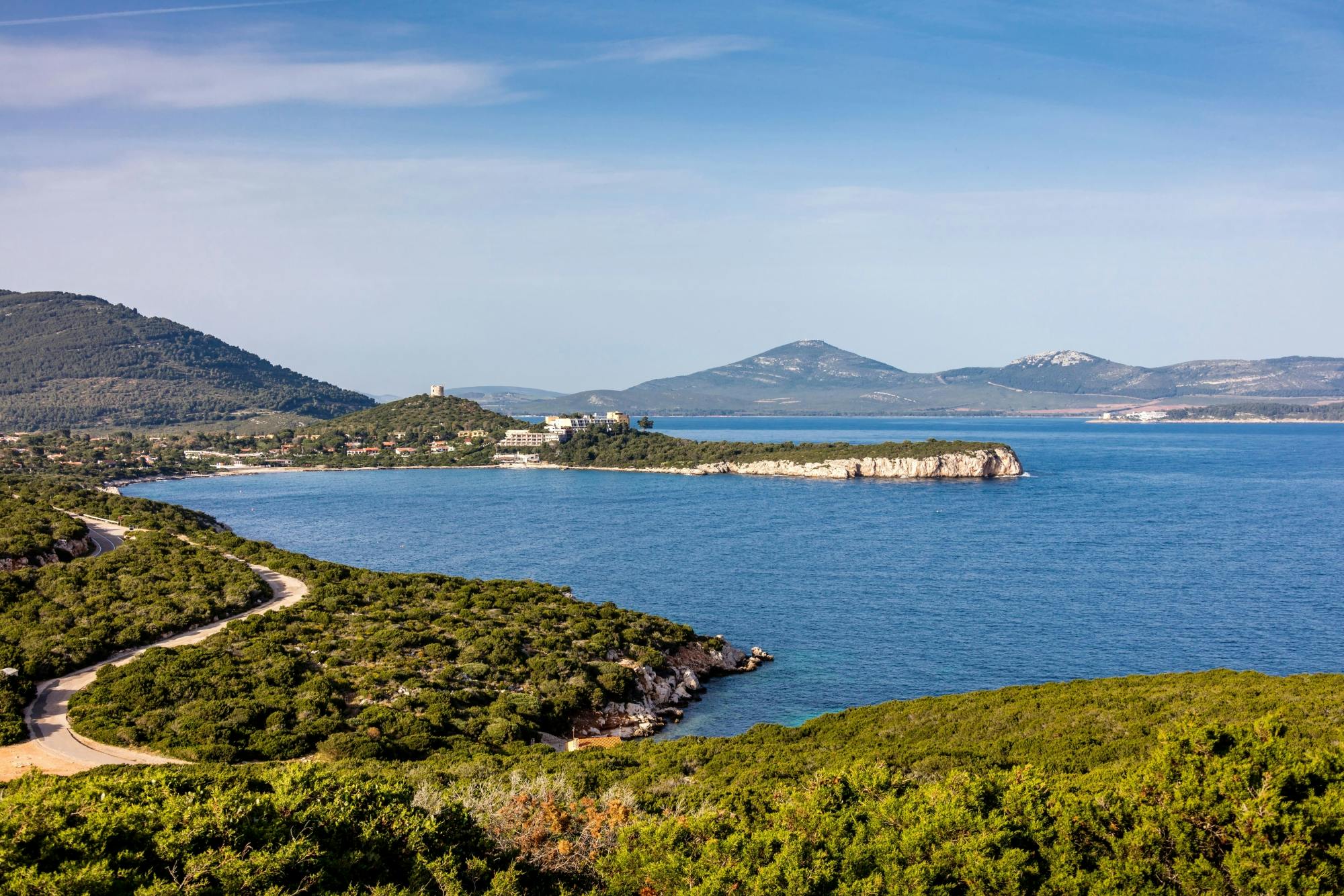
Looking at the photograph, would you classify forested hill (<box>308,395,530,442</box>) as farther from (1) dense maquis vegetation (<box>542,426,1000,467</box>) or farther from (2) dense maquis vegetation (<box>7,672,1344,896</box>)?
(2) dense maquis vegetation (<box>7,672,1344,896</box>)

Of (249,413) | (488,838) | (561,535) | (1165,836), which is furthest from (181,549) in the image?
(249,413)

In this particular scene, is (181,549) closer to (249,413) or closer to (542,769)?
(542,769)

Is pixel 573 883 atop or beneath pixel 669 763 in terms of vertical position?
atop

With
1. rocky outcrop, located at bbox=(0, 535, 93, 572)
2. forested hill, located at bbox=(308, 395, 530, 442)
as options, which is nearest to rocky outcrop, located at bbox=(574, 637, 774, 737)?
rocky outcrop, located at bbox=(0, 535, 93, 572)

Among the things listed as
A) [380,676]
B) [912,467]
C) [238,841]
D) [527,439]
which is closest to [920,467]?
[912,467]

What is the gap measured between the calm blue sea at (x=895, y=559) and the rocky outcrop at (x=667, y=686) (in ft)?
2.74

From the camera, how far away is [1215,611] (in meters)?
43.1

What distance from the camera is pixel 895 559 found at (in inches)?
2274

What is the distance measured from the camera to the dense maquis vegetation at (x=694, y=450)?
120 meters

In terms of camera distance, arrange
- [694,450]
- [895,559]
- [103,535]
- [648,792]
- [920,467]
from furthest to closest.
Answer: [694,450], [920,467], [895,559], [103,535], [648,792]

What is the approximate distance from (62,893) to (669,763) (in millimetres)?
12812

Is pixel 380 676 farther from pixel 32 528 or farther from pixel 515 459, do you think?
pixel 515 459

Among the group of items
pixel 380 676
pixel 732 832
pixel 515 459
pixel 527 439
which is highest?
pixel 527 439

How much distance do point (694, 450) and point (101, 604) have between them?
337ft
